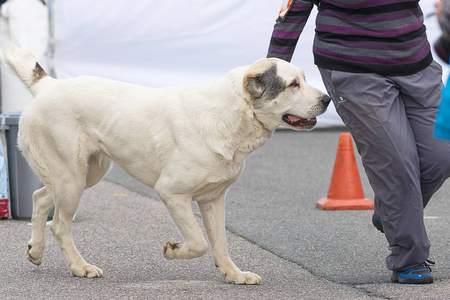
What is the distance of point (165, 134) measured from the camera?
4.03 meters

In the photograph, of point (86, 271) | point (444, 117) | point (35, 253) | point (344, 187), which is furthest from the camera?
point (344, 187)

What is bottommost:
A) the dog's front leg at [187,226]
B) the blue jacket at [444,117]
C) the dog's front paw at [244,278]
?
the dog's front paw at [244,278]

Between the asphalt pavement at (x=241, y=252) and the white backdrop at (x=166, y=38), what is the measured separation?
Result: 11.1 ft

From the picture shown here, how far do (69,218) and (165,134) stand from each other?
87cm

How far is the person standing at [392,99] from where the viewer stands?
4.05 m

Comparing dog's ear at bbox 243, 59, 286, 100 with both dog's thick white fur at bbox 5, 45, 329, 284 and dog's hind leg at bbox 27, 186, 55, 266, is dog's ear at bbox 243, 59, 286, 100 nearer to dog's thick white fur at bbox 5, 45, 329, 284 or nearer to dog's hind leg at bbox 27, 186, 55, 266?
dog's thick white fur at bbox 5, 45, 329, 284

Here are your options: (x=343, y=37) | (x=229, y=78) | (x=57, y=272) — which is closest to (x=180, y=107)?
(x=229, y=78)

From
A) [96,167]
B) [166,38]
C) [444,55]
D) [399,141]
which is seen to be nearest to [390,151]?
[399,141]

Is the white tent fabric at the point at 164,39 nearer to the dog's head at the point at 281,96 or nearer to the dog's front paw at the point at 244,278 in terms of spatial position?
the dog's head at the point at 281,96

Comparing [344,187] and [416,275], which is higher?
[416,275]

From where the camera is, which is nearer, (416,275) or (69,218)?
(416,275)

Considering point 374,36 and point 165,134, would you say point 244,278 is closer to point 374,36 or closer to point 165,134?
point 165,134

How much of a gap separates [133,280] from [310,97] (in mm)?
1482

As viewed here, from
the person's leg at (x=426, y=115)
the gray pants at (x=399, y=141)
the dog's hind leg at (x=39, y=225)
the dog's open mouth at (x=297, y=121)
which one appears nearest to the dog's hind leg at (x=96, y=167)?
the dog's hind leg at (x=39, y=225)
